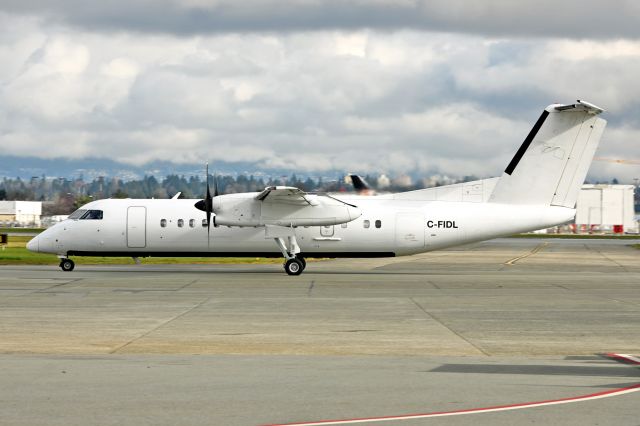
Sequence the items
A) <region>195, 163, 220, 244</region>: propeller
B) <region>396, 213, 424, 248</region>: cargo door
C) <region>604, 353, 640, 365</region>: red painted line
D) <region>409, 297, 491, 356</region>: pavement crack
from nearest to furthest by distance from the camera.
→ <region>604, 353, 640, 365</region>: red painted line
<region>409, 297, 491, 356</region>: pavement crack
<region>195, 163, 220, 244</region>: propeller
<region>396, 213, 424, 248</region>: cargo door

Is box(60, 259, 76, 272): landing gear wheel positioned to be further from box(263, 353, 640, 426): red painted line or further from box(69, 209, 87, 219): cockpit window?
box(263, 353, 640, 426): red painted line

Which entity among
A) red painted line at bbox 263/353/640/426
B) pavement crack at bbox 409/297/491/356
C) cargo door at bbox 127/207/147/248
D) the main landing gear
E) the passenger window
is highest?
the passenger window

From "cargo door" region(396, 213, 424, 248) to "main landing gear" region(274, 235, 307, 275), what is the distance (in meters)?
4.49

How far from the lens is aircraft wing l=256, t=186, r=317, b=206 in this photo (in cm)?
3594

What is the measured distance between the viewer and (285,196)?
37125 mm

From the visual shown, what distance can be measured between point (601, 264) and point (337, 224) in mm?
21127

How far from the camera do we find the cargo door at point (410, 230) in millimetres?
38062

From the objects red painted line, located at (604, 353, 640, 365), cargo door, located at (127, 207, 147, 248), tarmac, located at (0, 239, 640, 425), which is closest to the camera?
tarmac, located at (0, 239, 640, 425)

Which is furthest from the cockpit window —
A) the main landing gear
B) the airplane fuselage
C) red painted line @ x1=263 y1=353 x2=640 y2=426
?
red painted line @ x1=263 y1=353 x2=640 y2=426

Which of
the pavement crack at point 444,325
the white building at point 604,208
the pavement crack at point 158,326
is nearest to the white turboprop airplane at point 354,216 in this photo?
the pavement crack at point 444,325

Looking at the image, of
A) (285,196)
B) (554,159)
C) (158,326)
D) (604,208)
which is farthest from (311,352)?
(604,208)

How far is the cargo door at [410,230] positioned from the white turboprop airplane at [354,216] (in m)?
0.04

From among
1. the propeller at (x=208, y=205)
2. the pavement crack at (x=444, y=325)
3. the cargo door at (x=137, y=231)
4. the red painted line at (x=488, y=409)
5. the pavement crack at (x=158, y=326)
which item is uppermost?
the propeller at (x=208, y=205)

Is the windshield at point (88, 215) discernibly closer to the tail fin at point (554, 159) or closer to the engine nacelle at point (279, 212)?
the engine nacelle at point (279, 212)
